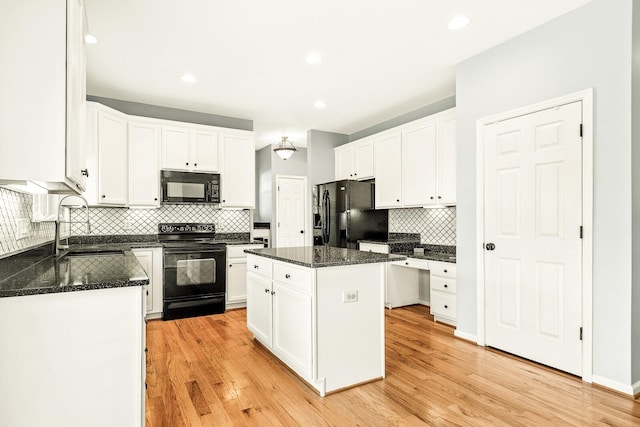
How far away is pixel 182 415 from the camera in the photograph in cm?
210

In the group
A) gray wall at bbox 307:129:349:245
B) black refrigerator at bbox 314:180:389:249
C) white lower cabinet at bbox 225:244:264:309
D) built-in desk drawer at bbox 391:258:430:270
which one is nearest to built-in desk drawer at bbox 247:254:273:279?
white lower cabinet at bbox 225:244:264:309

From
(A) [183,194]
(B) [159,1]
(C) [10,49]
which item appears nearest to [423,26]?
(B) [159,1]

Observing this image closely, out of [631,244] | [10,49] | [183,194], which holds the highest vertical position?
[10,49]

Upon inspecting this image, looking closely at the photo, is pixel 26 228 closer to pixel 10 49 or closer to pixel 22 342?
pixel 22 342

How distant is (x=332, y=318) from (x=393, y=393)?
0.63 metres

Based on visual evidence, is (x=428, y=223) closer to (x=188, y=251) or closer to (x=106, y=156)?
(x=188, y=251)

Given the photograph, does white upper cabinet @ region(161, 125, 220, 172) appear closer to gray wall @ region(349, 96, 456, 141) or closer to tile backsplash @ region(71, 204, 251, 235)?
tile backsplash @ region(71, 204, 251, 235)

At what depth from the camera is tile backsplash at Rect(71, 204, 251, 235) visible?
431 centimetres

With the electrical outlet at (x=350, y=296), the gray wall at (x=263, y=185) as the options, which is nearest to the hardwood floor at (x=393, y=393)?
the electrical outlet at (x=350, y=296)

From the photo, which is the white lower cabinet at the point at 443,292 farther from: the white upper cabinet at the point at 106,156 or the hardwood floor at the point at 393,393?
the white upper cabinet at the point at 106,156

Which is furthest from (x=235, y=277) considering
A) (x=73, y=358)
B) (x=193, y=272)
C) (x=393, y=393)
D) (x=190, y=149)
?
(x=73, y=358)

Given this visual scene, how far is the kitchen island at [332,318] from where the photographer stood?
2.32 m

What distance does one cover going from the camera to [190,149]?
4.61 m

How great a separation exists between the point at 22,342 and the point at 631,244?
329 centimetres
